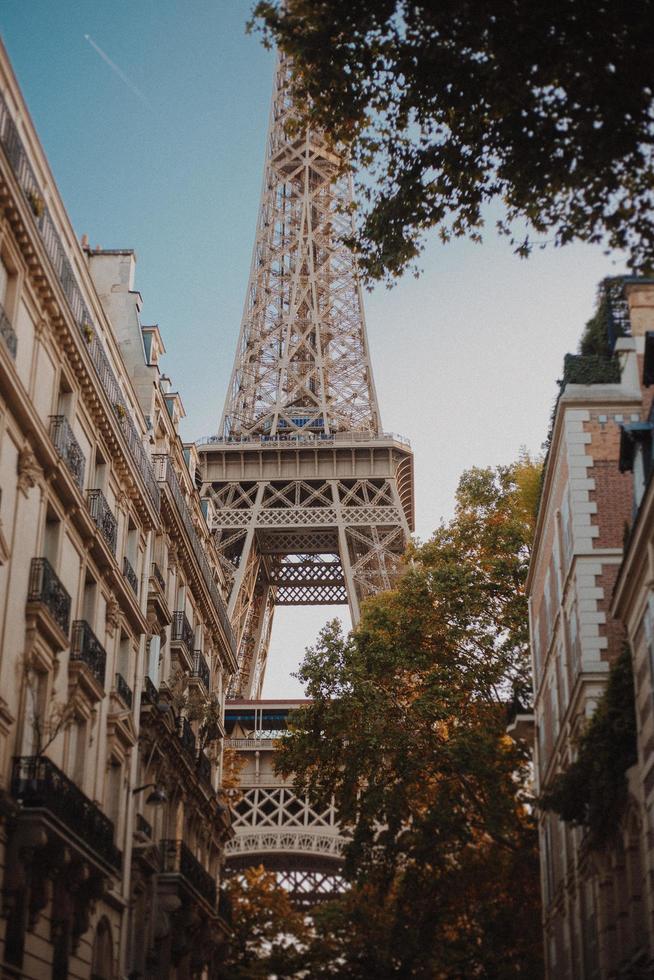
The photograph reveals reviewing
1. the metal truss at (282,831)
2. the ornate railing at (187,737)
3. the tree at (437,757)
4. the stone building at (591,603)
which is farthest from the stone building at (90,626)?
the metal truss at (282,831)

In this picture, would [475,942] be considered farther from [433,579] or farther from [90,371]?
[90,371]

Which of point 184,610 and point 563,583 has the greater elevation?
point 184,610

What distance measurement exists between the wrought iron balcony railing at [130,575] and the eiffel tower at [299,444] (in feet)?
131

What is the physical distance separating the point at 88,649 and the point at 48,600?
3.53 meters

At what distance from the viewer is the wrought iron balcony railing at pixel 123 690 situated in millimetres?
31423

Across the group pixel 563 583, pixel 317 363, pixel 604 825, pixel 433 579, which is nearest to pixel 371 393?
pixel 317 363

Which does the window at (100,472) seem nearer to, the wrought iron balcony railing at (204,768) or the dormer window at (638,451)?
the wrought iron balcony railing at (204,768)

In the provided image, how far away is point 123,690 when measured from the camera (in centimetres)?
3167

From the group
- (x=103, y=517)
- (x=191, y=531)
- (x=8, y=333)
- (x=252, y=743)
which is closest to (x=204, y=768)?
(x=191, y=531)

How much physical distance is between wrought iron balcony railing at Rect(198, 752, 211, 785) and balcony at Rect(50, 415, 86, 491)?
15.0 meters

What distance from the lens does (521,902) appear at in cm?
3681

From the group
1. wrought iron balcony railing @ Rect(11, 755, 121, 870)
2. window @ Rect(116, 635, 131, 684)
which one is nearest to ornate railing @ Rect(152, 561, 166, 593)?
window @ Rect(116, 635, 131, 684)

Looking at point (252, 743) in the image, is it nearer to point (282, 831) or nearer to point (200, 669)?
point (282, 831)

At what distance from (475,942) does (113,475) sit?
17.0 m
